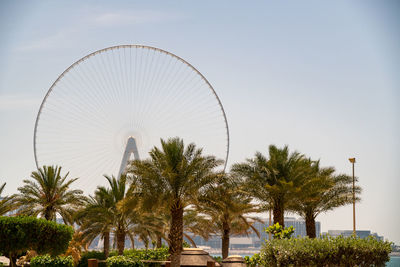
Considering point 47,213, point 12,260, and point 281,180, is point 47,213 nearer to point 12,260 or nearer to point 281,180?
point 12,260

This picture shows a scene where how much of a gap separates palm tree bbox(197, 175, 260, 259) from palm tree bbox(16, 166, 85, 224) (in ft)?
31.7

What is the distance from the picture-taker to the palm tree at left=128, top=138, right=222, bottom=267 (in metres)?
32.6

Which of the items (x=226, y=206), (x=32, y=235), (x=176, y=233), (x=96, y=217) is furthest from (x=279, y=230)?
(x=96, y=217)

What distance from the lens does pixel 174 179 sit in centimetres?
3231

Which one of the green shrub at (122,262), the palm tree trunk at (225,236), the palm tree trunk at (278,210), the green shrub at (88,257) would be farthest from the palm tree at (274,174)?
the green shrub at (88,257)

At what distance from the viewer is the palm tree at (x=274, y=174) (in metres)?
37.0

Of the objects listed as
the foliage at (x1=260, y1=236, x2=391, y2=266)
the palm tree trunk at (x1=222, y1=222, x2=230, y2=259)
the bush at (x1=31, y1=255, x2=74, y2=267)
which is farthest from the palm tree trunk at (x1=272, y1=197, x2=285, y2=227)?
the foliage at (x1=260, y1=236, x2=391, y2=266)

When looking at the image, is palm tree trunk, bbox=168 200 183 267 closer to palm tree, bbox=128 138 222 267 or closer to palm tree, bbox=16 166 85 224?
palm tree, bbox=128 138 222 267

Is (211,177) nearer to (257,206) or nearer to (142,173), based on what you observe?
(142,173)

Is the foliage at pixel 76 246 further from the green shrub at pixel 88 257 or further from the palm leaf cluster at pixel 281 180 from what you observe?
the palm leaf cluster at pixel 281 180

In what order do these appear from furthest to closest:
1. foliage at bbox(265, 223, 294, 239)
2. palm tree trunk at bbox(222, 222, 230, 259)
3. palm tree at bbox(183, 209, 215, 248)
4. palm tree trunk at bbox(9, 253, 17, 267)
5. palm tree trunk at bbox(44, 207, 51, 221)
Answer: palm tree at bbox(183, 209, 215, 248) → palm tree trunk at bbox(222, 222, 230, 259) → palm tree trunk at bbox(44, 207, 51, 221) → palm tree trunk at bbox(9, 253, 17, 267) → foliage at bbox(265, 223, 294, 239)

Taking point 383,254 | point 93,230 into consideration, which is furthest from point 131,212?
point 383,254

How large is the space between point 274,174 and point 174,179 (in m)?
7.80

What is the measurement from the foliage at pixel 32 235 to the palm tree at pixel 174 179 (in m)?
4.99
